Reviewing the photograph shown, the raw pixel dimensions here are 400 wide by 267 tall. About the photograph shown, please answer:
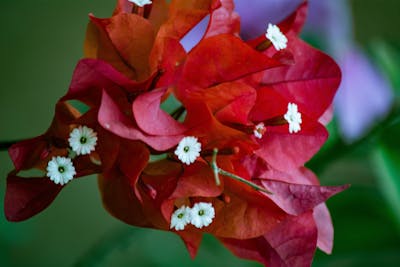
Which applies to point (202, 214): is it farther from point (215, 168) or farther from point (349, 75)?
point (349, 75)

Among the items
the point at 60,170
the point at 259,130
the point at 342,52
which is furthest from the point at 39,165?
the point at 342,52

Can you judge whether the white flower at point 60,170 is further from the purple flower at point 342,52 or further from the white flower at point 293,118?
the purple flower at point 342,52

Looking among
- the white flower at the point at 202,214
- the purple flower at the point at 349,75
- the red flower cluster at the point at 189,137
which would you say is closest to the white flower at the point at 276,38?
the red flower cluster at the point at 189,137

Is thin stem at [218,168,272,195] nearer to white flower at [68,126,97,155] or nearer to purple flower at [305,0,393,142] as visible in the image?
white flower at [68,126,97,155]

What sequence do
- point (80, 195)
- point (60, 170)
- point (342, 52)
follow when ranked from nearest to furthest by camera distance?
point (60, 170), point (342, 52), point (80, 195)

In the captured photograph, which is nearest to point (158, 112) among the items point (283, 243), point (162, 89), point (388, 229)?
point (162, 89)

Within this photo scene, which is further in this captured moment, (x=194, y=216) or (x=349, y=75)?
(x=349, y=75)
